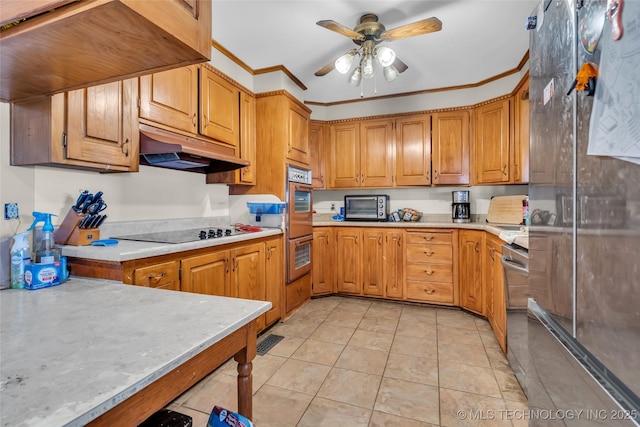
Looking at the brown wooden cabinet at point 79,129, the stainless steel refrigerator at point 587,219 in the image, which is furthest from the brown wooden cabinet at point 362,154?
the stainless steel refrigerator at point 587,219

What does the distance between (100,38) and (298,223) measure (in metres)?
2.35

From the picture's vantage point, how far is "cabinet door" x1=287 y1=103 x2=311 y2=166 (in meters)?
2.94

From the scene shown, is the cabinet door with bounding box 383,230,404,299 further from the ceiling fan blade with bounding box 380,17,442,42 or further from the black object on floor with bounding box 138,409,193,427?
the black object on floor with bounding box 138,409,193,427

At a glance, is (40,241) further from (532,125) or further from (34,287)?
(532,125)

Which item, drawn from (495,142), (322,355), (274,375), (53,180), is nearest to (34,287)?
(53,180)

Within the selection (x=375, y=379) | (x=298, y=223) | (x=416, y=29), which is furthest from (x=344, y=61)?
(x=375, y=379)

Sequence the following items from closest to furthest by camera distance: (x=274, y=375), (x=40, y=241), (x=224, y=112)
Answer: (x=40, y=241) → (x=274, y=375) → (x=224, y=112)

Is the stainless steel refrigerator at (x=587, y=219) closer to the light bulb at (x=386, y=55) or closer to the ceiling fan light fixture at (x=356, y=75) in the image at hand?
the light bulb at (x=386, y=55)

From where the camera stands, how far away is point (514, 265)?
5.75 ft

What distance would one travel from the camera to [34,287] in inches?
43.4

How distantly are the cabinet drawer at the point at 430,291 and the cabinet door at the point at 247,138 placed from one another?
2.12 m

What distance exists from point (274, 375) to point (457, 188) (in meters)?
2.95

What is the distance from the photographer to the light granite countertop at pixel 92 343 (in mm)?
435

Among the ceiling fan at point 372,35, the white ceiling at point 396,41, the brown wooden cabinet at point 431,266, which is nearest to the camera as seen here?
the ceiling fan at point 372,35
